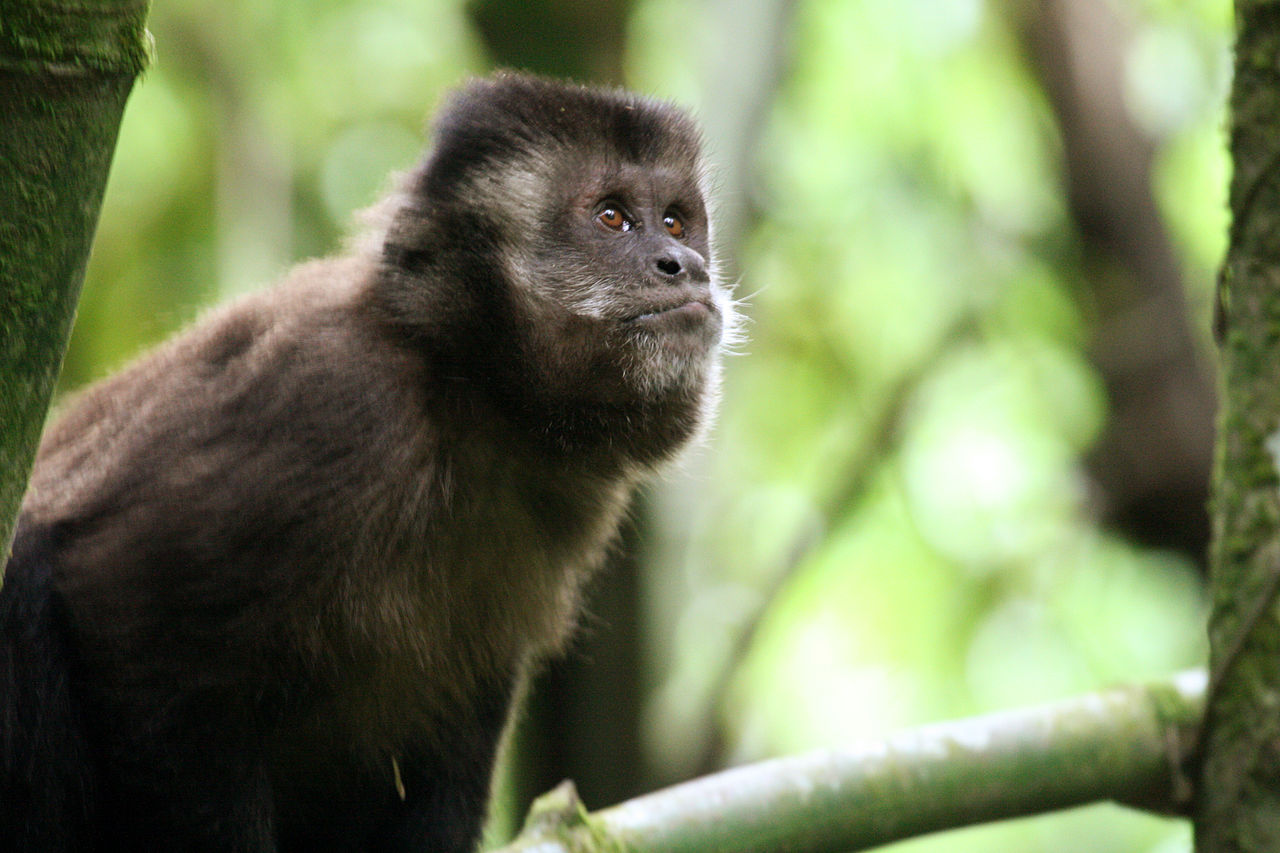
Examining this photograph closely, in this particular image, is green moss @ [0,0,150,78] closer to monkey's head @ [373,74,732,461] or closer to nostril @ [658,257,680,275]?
monkey's head @ [373,74,732,461]

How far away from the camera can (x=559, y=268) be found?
411 centimetres

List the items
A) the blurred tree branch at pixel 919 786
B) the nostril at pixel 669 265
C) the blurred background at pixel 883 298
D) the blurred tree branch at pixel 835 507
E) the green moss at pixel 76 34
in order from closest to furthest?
the green moss at pixel 76 34, the blurred tree branch at pixel 919 786, the nostril at pixel 669 265, the blurred tree branch at pixel 835 507, the blurred background at pixel 883 298

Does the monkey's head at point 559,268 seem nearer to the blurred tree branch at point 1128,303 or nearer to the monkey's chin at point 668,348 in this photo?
the monkey's chin at point 668,348

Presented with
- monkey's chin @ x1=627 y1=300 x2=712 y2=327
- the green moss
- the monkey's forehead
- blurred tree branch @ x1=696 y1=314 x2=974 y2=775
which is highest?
the monkey's forehead

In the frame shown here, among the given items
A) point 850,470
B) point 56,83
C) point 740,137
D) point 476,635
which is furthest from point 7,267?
point 850,470

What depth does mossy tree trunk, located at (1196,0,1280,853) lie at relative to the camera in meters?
3.34

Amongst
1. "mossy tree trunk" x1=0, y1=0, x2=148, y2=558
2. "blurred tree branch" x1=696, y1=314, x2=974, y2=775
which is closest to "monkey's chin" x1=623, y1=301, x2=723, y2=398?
"mossy tree trunk" x1=0, y1=0, x2=148, y2=558

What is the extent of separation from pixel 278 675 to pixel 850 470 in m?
4.47

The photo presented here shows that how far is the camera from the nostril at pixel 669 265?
13.6 feet

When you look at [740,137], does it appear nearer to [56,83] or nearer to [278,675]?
[278,675]

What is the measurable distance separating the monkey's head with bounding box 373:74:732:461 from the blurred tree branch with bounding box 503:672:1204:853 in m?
1.13

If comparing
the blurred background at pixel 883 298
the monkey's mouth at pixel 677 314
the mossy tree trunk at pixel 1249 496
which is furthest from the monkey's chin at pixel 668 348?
the blurred background at pixel 883 298

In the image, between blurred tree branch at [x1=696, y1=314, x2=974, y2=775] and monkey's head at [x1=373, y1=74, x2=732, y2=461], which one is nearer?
monkey's head at [x1=373, y1=74, x2=732, y2=461]

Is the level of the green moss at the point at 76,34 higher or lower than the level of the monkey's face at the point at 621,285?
higher
